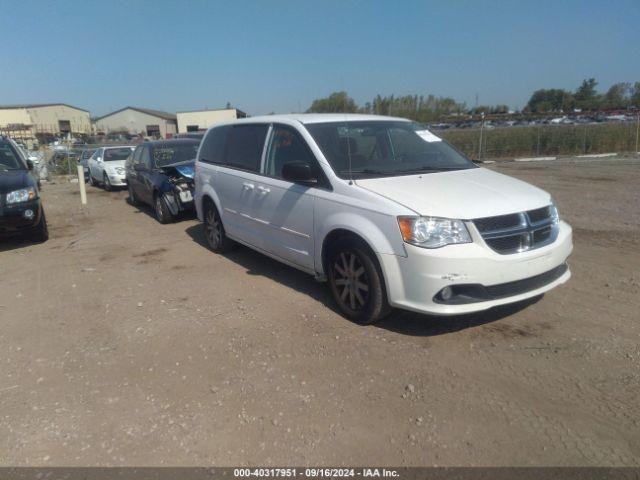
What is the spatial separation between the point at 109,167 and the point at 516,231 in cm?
1460

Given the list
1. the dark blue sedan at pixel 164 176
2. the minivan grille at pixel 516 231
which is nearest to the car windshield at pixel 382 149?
the minivan grille at pixel 516 231

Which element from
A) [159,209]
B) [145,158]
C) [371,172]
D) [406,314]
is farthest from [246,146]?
[145,158]

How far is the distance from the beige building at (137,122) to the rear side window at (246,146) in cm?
7662

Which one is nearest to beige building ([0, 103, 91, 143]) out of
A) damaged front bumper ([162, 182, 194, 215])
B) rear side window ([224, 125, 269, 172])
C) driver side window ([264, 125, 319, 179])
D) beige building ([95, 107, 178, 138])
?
beige building ([95, 107, 178, 138])

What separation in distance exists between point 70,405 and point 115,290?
2384 millimetres

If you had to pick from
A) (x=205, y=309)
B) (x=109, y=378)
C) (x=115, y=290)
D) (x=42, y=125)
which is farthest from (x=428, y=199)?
(x=42, y=125)

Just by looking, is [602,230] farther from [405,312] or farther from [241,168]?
[241,168]

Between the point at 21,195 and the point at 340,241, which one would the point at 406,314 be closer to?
the point at 340,241

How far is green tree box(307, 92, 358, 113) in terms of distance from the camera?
25.1 ft

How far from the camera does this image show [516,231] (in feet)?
12.2

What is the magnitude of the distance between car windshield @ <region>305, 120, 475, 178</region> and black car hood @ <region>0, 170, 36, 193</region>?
17.0ft

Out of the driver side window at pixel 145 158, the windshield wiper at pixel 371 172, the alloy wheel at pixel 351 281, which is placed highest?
the windshield wiper at pixel 371 172

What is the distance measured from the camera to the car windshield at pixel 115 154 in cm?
1620

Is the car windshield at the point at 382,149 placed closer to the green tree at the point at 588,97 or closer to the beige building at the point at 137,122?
the green tree at the point at 588,97
